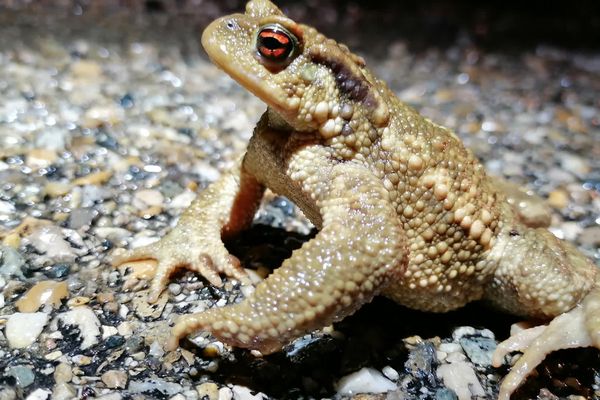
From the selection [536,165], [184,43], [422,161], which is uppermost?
[422,161]

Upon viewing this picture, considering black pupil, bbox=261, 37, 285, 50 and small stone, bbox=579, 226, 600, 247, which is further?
small stone, bbox=579, 226, 600, 247

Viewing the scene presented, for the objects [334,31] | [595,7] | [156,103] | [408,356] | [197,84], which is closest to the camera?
[408,356]

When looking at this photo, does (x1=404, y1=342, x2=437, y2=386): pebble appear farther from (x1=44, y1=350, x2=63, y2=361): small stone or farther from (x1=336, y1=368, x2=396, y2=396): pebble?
(x1=44, y1=350, x2=63, y2=361): small stone

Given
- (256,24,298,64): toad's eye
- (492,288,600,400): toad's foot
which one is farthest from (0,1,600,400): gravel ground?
(256,24,298,64): toad's eye

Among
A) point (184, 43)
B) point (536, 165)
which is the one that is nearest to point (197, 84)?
point (184, 43)

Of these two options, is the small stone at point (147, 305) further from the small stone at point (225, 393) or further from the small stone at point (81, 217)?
the small stone at point (81, 217)

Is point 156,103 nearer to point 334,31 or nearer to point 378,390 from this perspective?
point 378,390

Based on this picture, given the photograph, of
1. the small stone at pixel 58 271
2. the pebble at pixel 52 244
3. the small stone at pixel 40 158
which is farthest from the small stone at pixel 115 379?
the small stone at pixel 40 158
